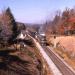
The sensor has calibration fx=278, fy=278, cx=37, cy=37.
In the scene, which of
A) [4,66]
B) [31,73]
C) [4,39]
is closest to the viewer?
[31,73]

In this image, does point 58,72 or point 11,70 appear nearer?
point 58,72

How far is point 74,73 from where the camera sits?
113ft

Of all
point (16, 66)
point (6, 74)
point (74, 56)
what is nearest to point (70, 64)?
point (74, 56)

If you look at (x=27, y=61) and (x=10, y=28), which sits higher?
(x=10, y=28)

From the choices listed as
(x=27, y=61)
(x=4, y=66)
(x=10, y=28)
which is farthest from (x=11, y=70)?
(x=10, y=28)

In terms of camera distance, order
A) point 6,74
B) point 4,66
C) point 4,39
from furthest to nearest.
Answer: point 4,39 → point 4,66 → point 6,74

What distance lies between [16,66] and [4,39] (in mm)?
36734

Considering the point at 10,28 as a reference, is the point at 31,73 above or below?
below

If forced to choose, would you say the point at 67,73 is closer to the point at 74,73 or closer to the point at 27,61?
the point at 74,73

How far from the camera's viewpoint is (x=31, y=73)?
123 feet

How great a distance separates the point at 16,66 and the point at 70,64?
317 inches

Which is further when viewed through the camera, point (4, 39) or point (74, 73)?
point (4, 39)

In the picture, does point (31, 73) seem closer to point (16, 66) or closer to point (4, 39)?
point (16, 66)

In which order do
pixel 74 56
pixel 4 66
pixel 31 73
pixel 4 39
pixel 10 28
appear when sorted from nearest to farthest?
pixel 31 73, pixel 4 66, pixel 74 56, pixel 4 39, pixel 10 28
